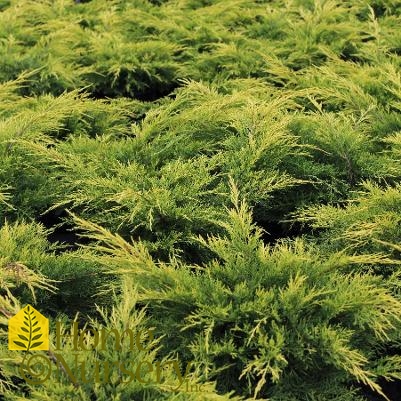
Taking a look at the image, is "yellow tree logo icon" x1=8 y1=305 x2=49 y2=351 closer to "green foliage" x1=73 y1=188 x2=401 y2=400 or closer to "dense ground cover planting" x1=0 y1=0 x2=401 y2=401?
"dense ground cover planting" x1=0 y1=0 x2=401 y2=401

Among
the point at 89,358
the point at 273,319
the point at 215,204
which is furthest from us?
the point at 215,204

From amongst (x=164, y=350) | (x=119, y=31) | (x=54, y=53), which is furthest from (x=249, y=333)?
(x=119, y=31)

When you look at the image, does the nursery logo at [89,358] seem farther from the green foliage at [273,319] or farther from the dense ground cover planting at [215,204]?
the green foliage at [273,319]

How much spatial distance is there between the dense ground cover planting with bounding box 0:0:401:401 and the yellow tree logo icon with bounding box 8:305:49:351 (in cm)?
6

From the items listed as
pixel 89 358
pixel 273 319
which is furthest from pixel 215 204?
pixel 89 358

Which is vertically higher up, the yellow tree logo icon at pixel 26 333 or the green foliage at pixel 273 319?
the yellow tree logo icon at pixel 26 333

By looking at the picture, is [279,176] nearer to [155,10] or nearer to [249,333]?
[249,333]

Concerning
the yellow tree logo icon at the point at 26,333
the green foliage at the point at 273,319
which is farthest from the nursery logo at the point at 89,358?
the green foliage at the point at 273,319

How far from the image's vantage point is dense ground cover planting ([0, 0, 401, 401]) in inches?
81.4

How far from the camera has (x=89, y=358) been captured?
77.0 inches

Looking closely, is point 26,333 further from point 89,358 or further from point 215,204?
point 215,204

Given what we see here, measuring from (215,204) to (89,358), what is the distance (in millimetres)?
1118

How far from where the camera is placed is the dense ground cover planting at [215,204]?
6.79 ft

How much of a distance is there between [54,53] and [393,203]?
3071mm
